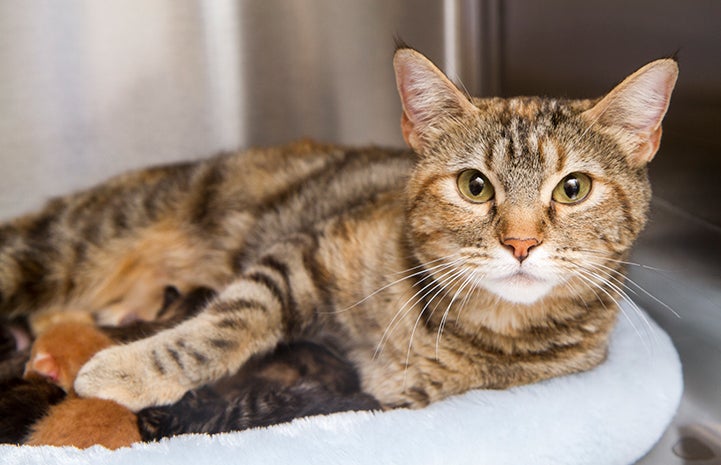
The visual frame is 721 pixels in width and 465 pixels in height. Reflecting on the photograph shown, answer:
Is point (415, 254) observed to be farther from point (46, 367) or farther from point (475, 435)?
point (46, 367)

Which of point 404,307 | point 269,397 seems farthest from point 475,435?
point 269,397

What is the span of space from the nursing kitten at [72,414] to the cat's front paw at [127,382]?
0.9 inches

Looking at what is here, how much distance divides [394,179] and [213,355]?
73cm

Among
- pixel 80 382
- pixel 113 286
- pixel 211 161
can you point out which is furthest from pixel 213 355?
pixel 211 161

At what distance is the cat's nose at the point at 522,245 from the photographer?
1451 mm

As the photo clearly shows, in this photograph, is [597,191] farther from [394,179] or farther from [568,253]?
[394,179]

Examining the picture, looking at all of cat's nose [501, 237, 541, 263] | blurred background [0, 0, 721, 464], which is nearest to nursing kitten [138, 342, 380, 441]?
cat's nose [501, 237, 541, 263]

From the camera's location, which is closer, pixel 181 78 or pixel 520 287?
pixel 520 287

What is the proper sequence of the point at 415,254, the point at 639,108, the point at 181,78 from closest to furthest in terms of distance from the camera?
1. the point at 639,108
2. the point at 415,254
3. the point at 181,78

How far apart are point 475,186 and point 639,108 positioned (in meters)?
0.35

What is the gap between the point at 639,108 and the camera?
1562 mm

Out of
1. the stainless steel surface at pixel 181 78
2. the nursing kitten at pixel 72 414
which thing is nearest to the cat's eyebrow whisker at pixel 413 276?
the nursing kitten at pixel 72 414

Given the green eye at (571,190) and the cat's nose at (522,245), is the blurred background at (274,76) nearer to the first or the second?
the green eye at (571,190)

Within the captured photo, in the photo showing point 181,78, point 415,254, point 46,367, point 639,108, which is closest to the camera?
point 639,108
